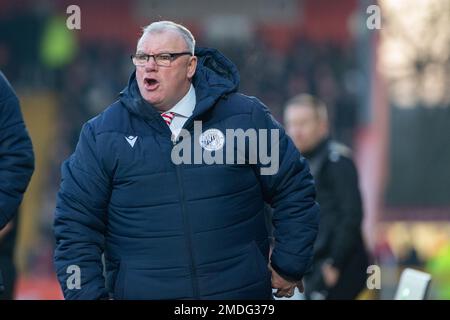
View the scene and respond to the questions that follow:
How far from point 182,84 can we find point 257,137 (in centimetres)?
39

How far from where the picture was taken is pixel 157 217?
4.81m

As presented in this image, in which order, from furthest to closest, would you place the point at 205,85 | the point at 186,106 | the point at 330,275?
the point at 330,275, the point at 205,85, the point at 186,106

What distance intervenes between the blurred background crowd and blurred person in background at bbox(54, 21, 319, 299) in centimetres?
1179

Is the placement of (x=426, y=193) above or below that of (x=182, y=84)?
below

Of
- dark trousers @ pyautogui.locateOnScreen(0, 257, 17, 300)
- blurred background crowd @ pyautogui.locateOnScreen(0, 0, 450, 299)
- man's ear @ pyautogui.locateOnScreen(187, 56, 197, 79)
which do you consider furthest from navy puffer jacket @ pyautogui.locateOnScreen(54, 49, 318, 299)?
blurred background crowd @ pyautogui.locateOnScreen(0, 0, 450, 299)

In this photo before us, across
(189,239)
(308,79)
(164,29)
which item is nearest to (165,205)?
(189,239)

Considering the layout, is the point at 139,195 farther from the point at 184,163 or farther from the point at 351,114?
the point at 351,114

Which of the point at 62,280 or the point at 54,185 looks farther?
the point at 54,185

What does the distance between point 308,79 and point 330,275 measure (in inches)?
481

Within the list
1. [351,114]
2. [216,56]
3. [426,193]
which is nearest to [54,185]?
[351,114]

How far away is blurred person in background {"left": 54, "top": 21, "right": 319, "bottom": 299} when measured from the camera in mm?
4805

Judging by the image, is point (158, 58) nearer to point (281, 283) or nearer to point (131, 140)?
point (131, 140)

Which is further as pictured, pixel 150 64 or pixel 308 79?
pixel 308 79

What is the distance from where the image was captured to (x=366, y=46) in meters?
20.2
